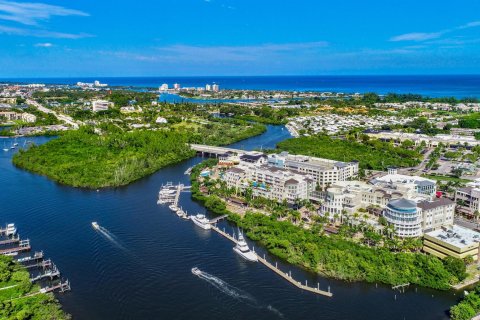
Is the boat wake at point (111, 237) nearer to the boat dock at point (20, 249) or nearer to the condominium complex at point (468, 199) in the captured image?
the boat dock at point (20, 249)

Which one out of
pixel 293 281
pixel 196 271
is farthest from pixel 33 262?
pixel 293 281

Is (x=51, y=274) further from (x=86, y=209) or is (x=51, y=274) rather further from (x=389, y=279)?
(x=389, y=279)

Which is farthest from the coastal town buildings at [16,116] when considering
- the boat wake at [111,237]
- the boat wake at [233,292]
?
the boat wake at [233,292]

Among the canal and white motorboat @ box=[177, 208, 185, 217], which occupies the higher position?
white motorboat @ box=[177, 208, 185, 217]

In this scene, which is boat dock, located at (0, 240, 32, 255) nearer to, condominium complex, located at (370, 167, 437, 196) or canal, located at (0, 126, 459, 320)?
canal, located at (0, 126, 459, 320)

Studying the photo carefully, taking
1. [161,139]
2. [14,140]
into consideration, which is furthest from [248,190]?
[14,140]

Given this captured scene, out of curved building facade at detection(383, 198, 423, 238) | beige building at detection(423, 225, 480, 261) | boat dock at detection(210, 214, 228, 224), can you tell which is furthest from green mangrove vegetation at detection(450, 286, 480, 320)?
boat dock at detection(210, 214, 228, 224)
